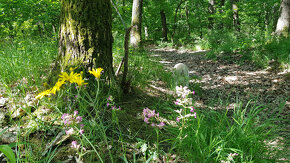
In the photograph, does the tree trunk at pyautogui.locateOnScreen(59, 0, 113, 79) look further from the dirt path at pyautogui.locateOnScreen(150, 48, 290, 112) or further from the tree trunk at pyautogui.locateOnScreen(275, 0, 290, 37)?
the tree trunk at pyautogui.locateOnScreen(275, 0, 290, 37)

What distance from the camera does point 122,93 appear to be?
2.47 m

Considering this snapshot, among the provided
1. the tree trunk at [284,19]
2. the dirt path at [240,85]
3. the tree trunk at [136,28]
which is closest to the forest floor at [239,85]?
the dirt path at [240,85]

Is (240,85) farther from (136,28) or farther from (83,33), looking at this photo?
(136,28)

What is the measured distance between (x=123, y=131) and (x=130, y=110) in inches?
18.4

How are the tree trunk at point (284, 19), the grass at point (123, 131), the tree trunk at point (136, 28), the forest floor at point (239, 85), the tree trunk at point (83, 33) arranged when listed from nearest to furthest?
the grass at point (123, 131) → the tree trunk at point (83, 33) → the forest floor at point (239, 85) → the tree trunk at point (284, 19) → the tree trunk at point (136, 28)

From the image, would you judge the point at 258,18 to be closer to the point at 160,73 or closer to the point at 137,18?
the point at 137,18

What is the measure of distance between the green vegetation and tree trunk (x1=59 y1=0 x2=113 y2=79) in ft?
0.58

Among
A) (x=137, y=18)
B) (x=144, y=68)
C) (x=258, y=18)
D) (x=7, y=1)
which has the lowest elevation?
(x=144, y=68)

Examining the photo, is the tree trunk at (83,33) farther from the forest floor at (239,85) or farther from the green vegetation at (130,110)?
the forest floor at (239,85)

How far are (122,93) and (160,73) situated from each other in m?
2.03

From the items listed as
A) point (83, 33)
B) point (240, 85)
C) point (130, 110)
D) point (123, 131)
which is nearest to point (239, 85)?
point (240, 85)

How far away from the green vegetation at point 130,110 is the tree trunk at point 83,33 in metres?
0.18

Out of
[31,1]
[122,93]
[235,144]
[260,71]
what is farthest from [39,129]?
[260,71]

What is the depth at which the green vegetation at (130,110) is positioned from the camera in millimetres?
1346
